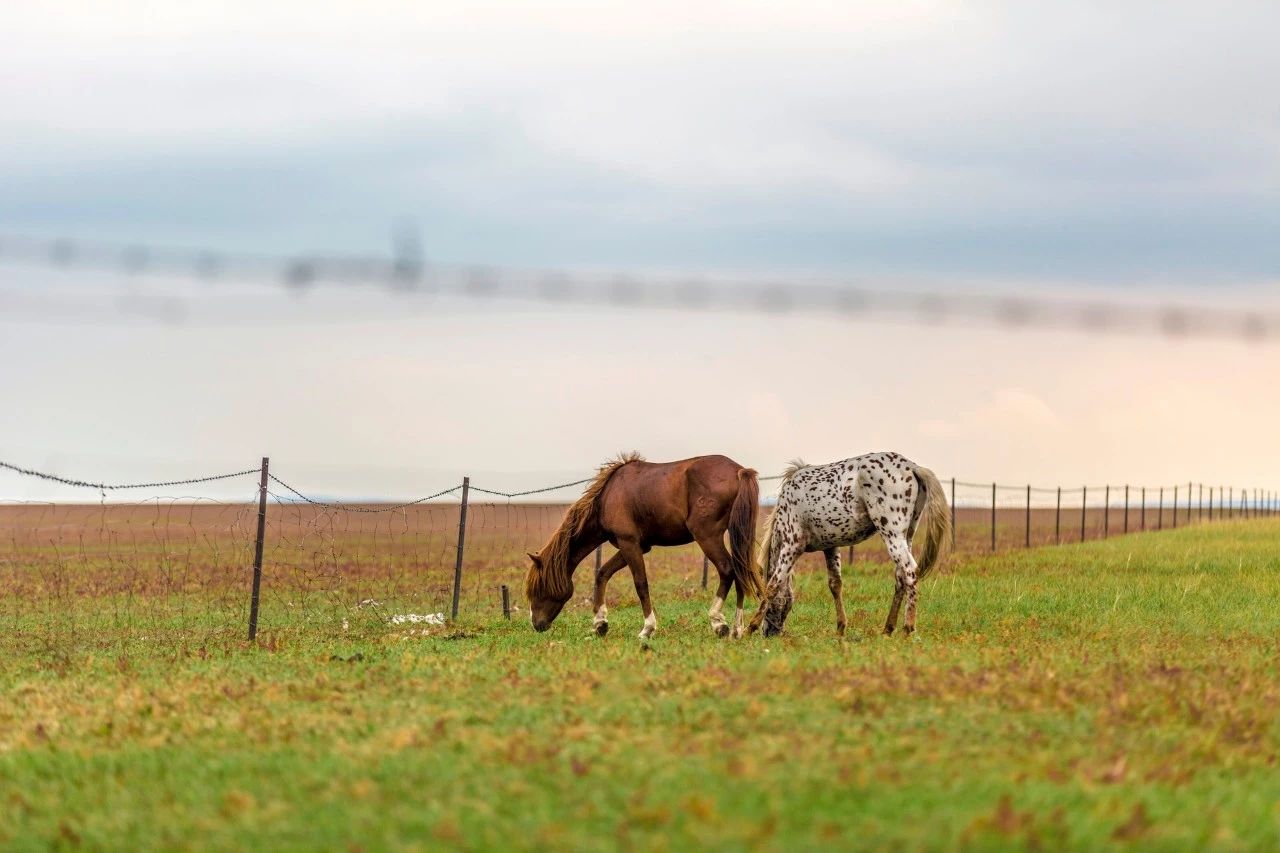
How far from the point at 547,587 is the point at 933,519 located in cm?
498

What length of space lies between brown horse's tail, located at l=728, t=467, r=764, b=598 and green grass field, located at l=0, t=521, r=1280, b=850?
1.57 meters

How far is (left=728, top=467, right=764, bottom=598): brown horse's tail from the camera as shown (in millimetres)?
15672

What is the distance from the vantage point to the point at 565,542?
56.2ft

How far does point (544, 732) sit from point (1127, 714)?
416 cm

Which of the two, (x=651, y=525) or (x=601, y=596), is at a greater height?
(x=651, y=525)

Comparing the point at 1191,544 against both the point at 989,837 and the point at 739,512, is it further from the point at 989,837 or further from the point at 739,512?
the point at 989,837

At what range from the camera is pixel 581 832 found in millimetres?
6574

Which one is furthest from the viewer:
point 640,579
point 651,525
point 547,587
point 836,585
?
point 547,587

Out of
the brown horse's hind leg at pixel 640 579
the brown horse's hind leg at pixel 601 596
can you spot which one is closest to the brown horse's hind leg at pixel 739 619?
the brown horse's hind leg at pixel 640 579

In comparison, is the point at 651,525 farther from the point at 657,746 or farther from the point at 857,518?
the point at 657,746

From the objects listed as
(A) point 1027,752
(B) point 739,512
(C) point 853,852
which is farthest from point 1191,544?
(C) point 853,852

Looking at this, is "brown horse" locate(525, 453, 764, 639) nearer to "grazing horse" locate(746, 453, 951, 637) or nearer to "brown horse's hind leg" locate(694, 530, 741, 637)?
"brown horse's hind leg" locate(694, 530, 741, 637)

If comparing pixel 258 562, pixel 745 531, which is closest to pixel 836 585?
pixel 745 531

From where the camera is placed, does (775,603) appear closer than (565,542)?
Yes
